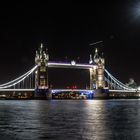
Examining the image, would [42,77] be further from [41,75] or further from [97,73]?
[97,73]

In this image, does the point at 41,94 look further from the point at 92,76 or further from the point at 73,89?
the point at 92,76

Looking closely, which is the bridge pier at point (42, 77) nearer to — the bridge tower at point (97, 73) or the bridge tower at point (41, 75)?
the bridge tower at point (41, 75)

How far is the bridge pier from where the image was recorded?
11738 centimetres

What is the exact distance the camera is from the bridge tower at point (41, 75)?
386ft

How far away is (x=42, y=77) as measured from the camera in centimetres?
→ 12219

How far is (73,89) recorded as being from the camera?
12275 cm

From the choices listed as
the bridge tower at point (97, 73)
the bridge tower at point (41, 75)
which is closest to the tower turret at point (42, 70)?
the bridge tower at point (41, 75)

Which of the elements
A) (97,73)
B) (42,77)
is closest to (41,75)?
(42,77)

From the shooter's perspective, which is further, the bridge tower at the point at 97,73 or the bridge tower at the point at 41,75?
the bridge tower at the point at 97,73

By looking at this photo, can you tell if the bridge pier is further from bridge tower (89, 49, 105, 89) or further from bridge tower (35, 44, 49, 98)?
bridge tower (89, 49, 105, 89)

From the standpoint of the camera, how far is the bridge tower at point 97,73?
436 ft

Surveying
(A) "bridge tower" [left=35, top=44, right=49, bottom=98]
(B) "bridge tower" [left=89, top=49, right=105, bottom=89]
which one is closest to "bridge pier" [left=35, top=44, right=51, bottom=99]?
(A) "bridge tower" [left=35, top=44, right=49, bottom=98]

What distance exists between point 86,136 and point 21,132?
357 cm

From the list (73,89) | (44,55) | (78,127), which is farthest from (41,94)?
(78,127)
